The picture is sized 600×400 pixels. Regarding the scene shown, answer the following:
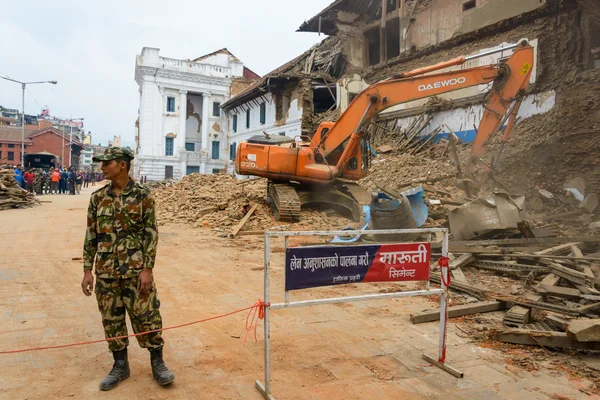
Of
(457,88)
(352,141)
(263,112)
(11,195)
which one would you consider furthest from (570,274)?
(263,112)

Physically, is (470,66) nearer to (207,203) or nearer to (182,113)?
(207,203)

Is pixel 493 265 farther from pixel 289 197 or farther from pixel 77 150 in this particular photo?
pixel 77 150

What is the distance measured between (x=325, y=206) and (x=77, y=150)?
7560 centimetres

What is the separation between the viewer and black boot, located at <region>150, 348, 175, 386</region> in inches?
133

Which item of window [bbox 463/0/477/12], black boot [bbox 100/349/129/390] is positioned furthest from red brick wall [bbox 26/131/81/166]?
black boot [bbox 100/349/129/390]

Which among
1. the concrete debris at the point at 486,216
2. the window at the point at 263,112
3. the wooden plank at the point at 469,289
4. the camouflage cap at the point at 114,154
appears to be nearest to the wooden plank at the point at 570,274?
the wooden plank at the point at 469,289

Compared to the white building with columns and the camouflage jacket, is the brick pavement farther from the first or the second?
the white building with columns

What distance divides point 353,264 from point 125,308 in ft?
6.14

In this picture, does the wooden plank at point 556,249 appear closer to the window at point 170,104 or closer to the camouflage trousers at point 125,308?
the camouflage trousers at point 125,308

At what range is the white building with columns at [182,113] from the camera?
43.8 m

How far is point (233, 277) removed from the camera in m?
7.18

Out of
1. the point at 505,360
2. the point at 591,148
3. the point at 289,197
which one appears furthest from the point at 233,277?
the point at 591,148

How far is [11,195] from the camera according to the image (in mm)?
18641

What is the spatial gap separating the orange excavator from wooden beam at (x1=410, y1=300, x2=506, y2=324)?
22.6ft
